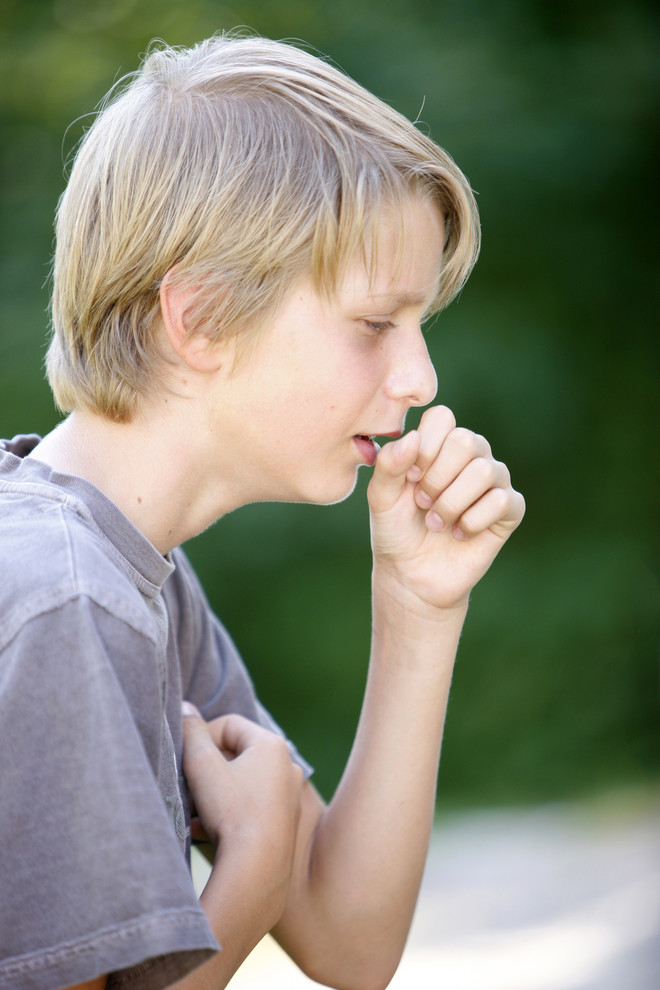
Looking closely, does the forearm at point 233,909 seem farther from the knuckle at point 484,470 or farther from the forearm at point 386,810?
the knuckle at point 484,470

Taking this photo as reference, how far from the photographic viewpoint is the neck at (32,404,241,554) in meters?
1.21

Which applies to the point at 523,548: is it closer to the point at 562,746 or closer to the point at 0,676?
the point at 562,746

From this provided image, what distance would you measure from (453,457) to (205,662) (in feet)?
1.72

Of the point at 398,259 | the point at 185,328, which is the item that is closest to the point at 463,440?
the point at 398,259

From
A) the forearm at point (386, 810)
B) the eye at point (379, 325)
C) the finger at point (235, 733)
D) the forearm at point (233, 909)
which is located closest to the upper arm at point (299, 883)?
the forearm at point (386, 810)

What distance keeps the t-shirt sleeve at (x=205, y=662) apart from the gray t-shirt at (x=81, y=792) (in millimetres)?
553

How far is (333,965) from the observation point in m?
1.49

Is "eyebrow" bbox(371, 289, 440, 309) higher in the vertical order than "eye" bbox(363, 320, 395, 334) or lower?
higher

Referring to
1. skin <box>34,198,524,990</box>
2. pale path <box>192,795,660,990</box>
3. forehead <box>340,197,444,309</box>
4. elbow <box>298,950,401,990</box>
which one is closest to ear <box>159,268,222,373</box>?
skin <box>34,198,524,990</box>

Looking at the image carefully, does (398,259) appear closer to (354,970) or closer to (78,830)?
(78,830)

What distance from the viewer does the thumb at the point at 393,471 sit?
1307mm

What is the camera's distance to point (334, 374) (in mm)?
1231

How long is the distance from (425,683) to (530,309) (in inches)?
118

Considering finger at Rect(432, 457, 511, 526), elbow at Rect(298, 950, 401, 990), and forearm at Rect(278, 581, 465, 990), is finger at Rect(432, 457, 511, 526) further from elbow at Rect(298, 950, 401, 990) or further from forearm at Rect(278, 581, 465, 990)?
elbow at Rect(298, 950, 401, 990)
